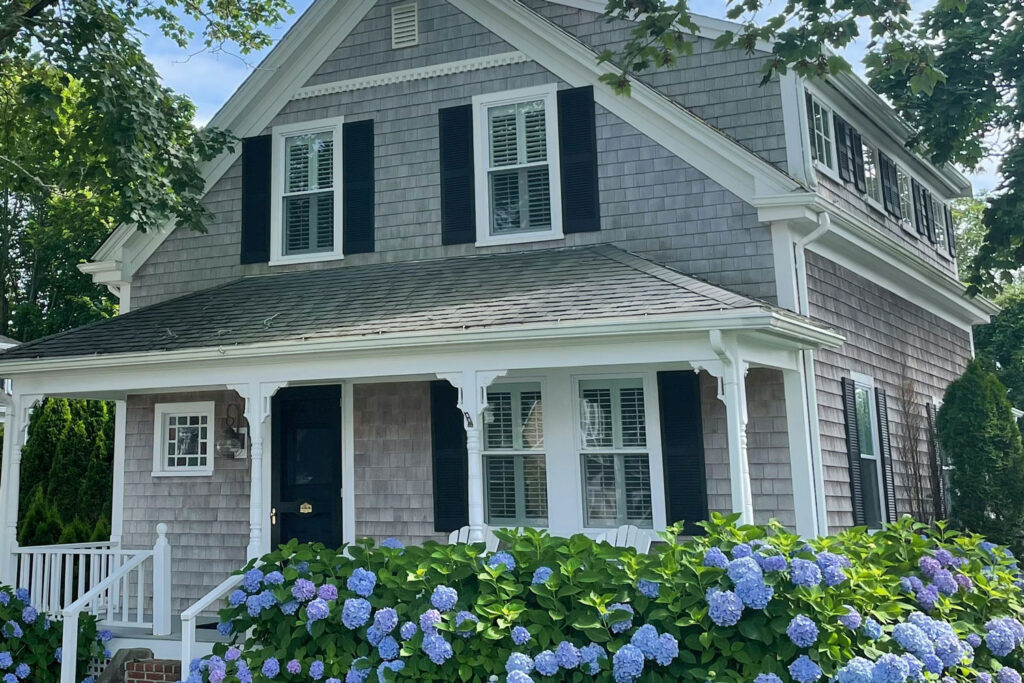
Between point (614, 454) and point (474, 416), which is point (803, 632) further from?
point (614, 454)

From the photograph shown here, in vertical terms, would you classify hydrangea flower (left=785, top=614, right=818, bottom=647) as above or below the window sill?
below

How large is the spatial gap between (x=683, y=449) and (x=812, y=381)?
53.6 inches

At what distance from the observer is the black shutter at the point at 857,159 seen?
38.3 ft

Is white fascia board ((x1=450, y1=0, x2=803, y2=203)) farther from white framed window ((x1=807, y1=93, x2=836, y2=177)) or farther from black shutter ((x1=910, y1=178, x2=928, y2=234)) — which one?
black shutter ((x1=910, y1=178, x2=928, y2=234))

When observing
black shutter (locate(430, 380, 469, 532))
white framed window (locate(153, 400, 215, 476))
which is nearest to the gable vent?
black shutter (locate(430, 380, 469, 532))

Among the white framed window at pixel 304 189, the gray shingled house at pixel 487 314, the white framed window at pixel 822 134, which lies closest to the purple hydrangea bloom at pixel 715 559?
the gray shingled house at pixel 487 314

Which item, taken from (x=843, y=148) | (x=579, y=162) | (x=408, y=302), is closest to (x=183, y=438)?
(x=408, y=302)

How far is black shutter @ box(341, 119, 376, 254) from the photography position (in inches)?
432

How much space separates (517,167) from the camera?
1043 centimetres

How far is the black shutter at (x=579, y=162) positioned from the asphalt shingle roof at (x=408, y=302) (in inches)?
13.8

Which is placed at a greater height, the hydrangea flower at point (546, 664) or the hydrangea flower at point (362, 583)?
the hydrangea flower at point (362, 583)

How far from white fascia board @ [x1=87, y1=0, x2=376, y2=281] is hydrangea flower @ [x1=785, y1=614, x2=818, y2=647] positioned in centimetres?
855

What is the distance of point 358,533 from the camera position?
10234mm

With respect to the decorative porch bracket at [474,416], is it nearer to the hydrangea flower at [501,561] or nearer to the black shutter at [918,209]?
the hydrangea flower at [501,561]
